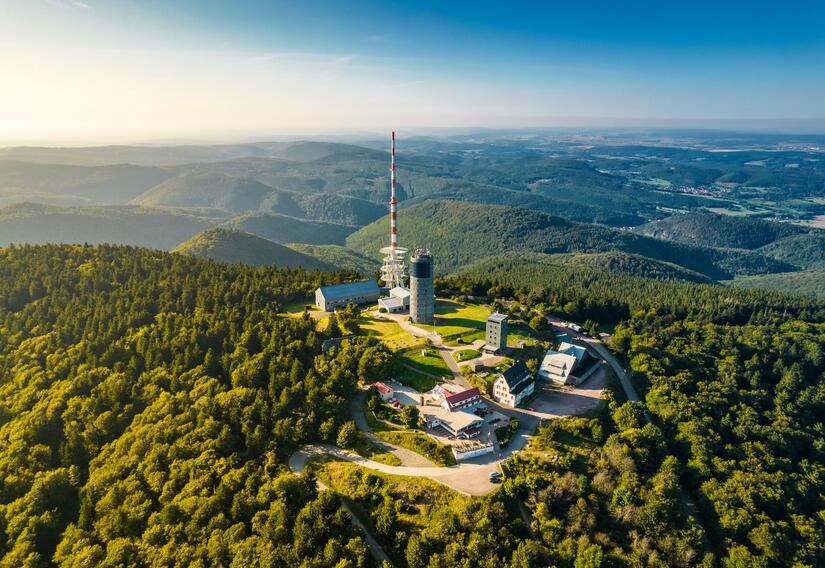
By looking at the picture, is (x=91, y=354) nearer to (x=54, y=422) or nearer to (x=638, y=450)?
(x=54, y=422)

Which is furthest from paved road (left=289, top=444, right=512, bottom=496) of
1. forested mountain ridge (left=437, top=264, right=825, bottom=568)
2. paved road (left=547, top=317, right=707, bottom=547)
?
paved road (left=547, top=317, right=707, bottom=547)

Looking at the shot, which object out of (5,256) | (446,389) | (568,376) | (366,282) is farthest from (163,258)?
(568,376)

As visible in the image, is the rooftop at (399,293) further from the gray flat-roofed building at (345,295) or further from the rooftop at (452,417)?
the rooftop at (452,417)

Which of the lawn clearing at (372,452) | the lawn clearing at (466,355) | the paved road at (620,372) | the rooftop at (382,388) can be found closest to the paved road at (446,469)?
the lawn clearing at (372,452)

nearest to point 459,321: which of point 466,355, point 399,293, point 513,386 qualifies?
point 466,355

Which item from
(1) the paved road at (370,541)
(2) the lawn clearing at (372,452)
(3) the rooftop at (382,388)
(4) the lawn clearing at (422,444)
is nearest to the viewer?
(1) the paved road at (370,541)

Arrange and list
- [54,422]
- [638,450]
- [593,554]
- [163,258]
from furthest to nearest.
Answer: [163,258]
[54,422]
[638,450]
[593,554]
